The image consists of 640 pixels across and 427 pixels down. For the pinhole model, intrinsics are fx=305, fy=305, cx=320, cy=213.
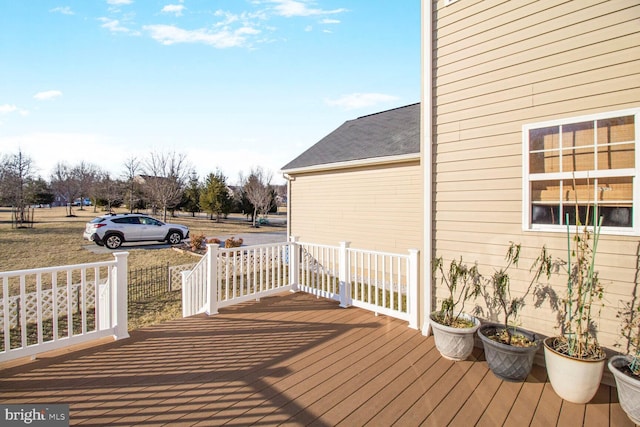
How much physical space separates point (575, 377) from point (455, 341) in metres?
0.86

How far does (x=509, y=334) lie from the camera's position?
275 cm

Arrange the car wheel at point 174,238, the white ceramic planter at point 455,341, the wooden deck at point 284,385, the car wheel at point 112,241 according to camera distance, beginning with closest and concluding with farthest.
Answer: the wooden deck at point 284,385
the white ceramic planter at point 455,341
the car wheel at point 112,241
the car wheel at point 174,238

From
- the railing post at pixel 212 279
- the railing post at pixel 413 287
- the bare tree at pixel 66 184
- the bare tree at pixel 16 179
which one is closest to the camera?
the railing post at pixel 413 287

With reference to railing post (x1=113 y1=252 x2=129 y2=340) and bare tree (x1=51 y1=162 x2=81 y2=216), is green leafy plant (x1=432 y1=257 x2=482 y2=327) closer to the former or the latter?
railing post (x1=113 y1=252 x2=129 y2=340)

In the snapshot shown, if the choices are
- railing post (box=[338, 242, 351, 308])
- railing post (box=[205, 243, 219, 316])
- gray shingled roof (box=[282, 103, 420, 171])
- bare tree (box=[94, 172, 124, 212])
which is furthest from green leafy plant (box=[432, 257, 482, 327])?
bare tree (box=[94, 172, 124, 212])

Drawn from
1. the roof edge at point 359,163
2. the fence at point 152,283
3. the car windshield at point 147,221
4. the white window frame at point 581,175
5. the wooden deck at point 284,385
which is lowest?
the fence at point 152,283

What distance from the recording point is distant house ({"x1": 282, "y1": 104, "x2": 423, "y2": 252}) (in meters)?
6.96

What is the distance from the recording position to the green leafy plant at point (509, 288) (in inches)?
108

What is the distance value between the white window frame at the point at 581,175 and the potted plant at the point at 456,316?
2.42 ft

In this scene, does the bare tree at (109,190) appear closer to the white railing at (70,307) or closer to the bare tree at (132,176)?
the bare tree at (132,176)

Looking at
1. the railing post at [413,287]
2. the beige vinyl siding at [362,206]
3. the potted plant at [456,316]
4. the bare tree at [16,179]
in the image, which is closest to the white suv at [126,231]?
the beige vinyl siding at [362,206]

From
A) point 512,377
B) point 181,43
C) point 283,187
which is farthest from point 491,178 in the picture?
point 283,187

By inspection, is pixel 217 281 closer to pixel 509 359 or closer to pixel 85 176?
pixel 509 359

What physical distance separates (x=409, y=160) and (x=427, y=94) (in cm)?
334
